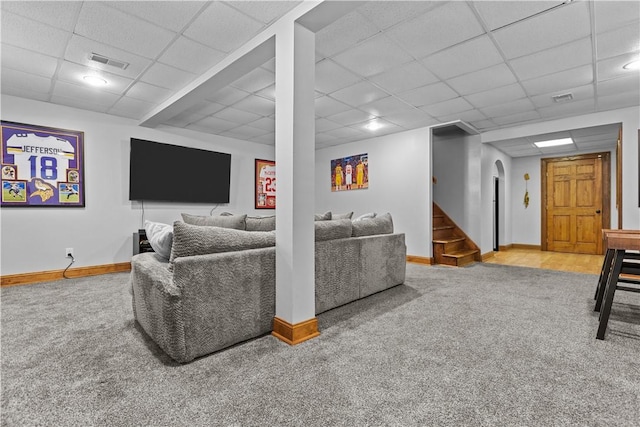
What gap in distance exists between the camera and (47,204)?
4.02m

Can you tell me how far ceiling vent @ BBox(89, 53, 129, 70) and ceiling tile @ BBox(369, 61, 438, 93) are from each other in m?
2.59

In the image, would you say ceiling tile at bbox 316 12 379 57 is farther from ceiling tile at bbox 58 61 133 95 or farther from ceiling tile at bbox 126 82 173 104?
ceiling tile at bbox 58 61 133 95

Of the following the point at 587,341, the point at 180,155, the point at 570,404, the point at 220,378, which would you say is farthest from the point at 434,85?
the point at 180,155

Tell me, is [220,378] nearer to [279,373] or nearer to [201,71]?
[279,373]

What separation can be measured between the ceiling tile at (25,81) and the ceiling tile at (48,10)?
4.29ft

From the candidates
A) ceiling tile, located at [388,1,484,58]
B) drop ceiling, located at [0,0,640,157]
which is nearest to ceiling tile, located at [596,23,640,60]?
drop ceiling, located at [0,0,640,157]

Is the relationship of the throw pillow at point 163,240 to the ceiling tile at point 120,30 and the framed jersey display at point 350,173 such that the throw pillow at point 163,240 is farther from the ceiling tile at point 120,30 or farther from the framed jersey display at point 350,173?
the framed jersey display at point 350,173

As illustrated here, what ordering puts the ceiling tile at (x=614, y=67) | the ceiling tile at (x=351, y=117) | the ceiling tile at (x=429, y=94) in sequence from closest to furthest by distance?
the ceiling tile at (x=614, y=67)
the ceiling tile at (x=429, y=94)
the ceiling tile at (x=351, y=117)

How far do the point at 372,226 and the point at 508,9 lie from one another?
7.07ft

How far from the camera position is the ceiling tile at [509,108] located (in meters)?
4.08

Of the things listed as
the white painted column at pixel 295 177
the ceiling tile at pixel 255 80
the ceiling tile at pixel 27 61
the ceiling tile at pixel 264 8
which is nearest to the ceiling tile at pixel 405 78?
the ceiling tile at pixel 255 80

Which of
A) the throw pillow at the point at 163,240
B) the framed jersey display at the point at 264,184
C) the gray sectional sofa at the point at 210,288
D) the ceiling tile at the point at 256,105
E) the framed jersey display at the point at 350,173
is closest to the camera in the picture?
the gray sectional sofa at the point at 210,288

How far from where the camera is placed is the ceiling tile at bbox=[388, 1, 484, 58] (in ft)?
7.45

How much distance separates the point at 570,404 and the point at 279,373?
1403 mm
